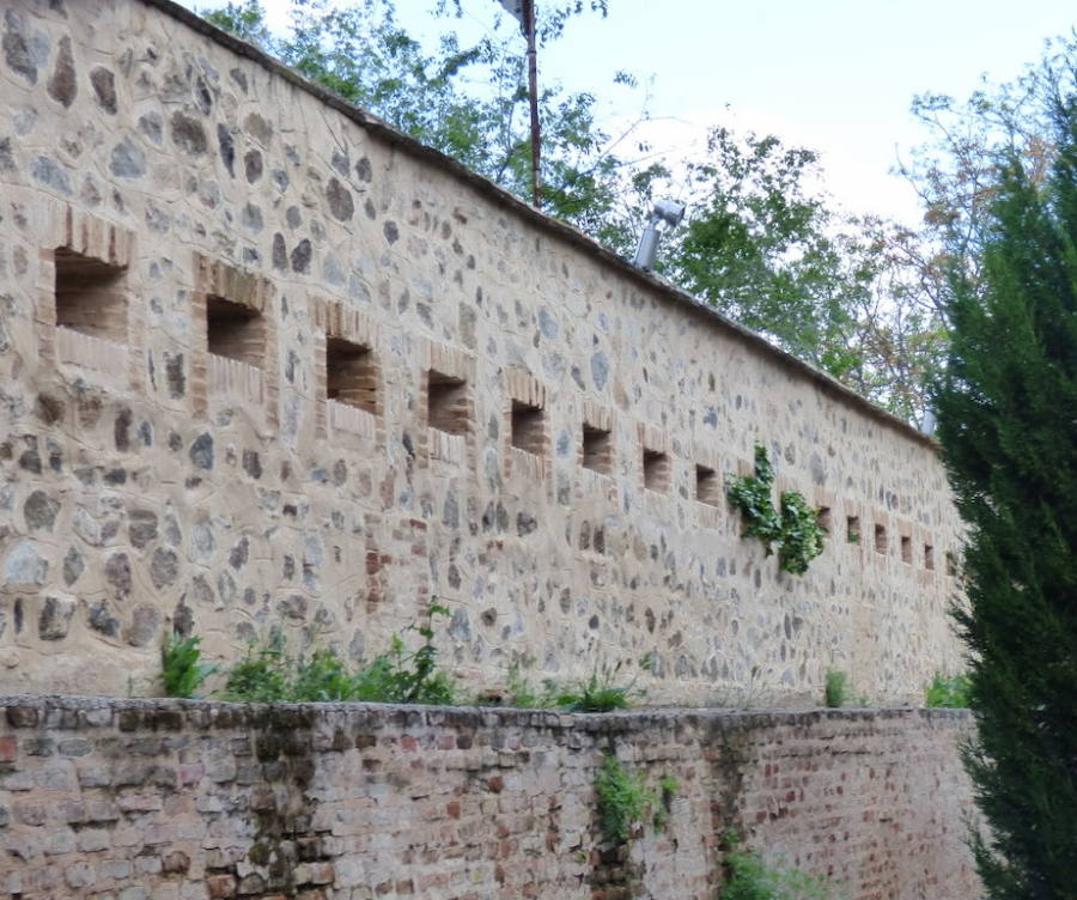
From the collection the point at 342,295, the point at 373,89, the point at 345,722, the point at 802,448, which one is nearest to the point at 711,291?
the point at 373,89

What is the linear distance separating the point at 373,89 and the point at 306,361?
1884 cm

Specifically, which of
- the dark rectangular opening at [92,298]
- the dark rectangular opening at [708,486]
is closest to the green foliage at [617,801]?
the dark rectangular opening at [92,298]

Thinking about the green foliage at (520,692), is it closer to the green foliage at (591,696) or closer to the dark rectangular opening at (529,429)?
the green foliage at (591,696)

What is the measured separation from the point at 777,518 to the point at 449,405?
5.00 metres

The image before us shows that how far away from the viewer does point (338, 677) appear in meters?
8.52

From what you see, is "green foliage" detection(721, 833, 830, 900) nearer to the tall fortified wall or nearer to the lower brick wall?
the lower brick wall

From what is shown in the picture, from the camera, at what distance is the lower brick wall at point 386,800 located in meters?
5.85

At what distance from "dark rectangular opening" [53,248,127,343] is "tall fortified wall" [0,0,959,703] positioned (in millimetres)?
13

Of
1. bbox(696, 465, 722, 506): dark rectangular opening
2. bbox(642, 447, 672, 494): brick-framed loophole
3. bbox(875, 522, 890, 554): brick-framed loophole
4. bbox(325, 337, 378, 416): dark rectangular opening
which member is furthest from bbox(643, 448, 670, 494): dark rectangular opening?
bbox(875, 522, 890, 554): brick-framed loophole

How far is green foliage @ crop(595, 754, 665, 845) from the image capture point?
30.7ft

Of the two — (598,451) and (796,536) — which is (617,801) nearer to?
(598,451)

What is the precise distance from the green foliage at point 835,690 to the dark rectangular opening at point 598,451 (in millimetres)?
4357

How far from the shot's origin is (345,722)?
23.8 ft

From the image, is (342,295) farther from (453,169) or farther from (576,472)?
(576,472)
